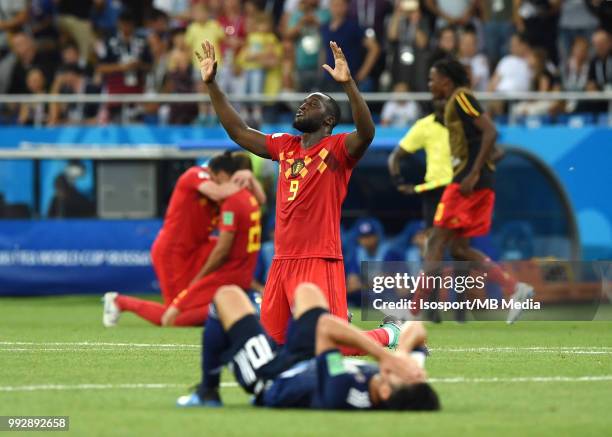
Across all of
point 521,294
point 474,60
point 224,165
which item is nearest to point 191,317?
point 224,165

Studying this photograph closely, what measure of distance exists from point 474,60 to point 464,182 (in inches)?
279

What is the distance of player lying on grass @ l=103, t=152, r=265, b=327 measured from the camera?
1759 cm

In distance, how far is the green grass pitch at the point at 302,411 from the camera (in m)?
8.45

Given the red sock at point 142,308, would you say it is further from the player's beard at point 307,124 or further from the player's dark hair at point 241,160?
the player's beard at point 307,124

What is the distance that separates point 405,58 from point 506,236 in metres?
3.25

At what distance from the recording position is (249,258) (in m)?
18.0

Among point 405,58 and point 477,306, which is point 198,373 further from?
point 405,58

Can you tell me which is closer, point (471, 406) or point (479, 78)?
point (471, 406)

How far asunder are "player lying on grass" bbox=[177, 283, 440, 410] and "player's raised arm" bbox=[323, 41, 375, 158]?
2284 mm

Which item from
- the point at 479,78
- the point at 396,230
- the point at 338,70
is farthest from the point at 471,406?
the point at 479,78

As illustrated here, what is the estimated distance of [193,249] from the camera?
61.1ft

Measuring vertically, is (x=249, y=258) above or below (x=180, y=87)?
below

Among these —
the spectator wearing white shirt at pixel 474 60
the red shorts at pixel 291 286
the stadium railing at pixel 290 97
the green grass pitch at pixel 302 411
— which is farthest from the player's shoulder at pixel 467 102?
the spectator wearing white shirt at pixel 474 60

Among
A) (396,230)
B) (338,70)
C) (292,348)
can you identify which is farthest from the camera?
(396,230)
